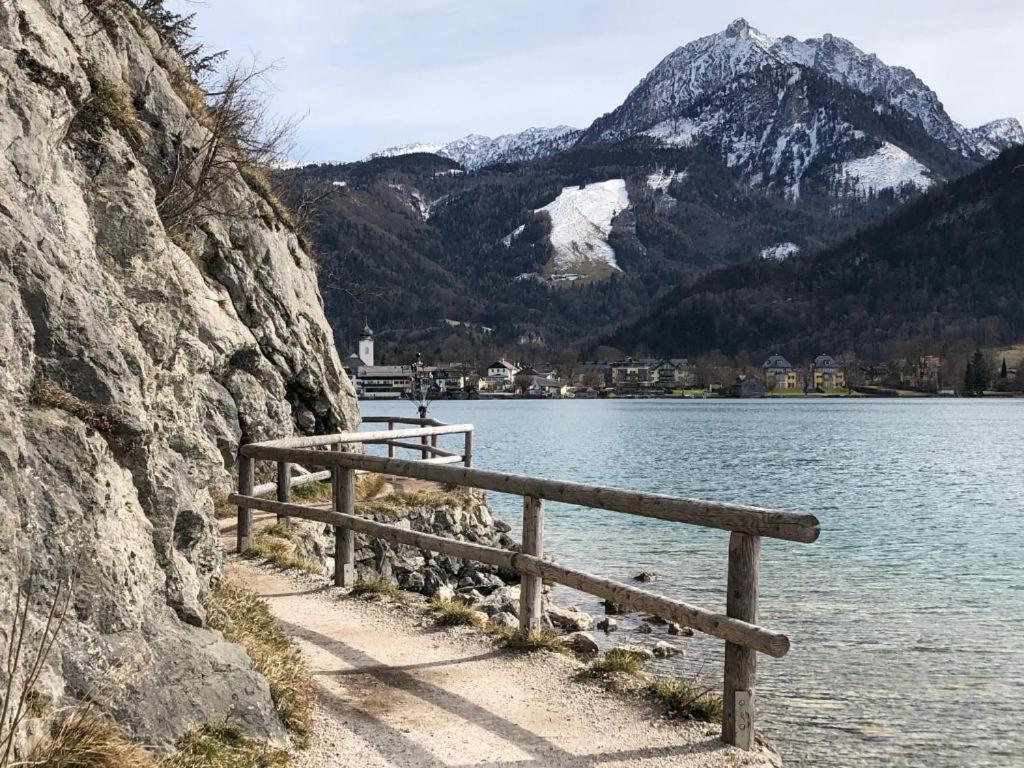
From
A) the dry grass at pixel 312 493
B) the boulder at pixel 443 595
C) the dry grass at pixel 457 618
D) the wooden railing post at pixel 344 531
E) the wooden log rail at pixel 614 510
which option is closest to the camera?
the wooden log rail at pixel 614 510

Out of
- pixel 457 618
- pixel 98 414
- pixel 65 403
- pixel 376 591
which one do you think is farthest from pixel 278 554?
pixel 65 403

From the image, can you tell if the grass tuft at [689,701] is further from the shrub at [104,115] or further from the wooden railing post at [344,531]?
the shrub at [104,115]

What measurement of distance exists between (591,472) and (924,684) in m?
38.5

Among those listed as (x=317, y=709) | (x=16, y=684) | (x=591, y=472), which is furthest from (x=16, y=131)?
(x=591, y=472)

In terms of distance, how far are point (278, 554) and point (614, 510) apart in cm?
667

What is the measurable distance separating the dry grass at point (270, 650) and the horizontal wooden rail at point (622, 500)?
7.04ft

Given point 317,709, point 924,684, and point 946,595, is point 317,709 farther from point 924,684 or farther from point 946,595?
point 946,595

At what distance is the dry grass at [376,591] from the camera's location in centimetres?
1069

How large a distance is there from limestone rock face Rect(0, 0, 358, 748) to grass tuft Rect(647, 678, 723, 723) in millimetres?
3238

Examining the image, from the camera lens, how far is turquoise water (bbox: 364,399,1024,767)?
12352mm

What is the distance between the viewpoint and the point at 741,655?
6.66 metres

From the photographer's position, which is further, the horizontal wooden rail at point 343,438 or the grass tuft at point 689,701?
the horizontal wooden rail at point 343,438

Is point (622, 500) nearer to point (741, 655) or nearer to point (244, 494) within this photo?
point (741, 655)

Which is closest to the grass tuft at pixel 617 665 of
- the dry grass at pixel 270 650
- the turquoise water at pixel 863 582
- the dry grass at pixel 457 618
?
the dry grass at pixel 457 618
